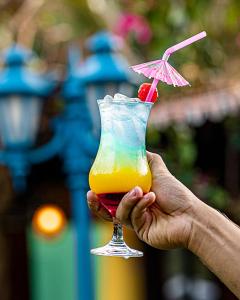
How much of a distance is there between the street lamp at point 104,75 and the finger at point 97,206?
2837 millimetres

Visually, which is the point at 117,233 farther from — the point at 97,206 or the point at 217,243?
the point at 217,243

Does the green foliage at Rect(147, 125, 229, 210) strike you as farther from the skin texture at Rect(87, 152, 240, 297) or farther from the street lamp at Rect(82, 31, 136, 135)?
the skin texture at Rect(87, 152, 240, 297)

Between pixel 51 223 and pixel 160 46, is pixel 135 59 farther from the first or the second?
pixel 51 223

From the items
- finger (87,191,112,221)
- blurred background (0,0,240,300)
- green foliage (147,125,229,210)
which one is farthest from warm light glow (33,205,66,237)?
finger (87,191,112,221)

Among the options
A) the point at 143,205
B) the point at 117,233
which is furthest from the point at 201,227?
the point at 117,233

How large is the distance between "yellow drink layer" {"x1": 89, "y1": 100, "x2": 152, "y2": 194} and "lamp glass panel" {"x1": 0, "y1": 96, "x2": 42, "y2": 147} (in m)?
3.28

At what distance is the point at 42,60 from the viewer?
364 inches

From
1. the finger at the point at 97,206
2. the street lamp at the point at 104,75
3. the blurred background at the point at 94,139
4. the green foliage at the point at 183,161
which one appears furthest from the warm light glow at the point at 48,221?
the finger at the point at 97,206

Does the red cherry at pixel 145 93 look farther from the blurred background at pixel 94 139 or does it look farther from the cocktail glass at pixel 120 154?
the blurred background at pixel 94 139

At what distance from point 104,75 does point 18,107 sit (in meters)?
0.59

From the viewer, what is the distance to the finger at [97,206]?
2818 millimetres

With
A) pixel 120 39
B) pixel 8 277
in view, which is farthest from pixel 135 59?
pixel 8 277

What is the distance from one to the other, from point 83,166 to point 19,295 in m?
3.76

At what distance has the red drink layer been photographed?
275cm
